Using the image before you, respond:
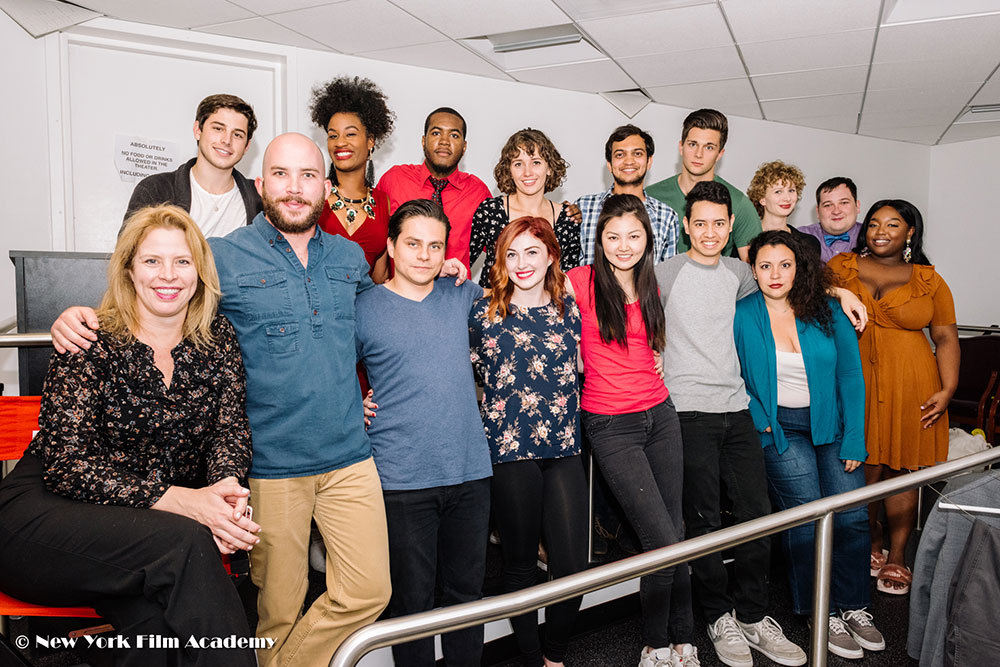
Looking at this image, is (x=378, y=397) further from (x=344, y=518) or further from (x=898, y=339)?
(x=898, y=339)

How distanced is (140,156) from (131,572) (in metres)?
3.62

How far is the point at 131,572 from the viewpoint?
145 centimetres

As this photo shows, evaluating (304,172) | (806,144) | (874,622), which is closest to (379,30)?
(304,172)

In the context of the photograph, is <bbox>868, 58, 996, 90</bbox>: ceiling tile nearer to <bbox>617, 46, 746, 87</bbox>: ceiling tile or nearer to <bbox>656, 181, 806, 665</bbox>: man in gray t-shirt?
<bbox>617, 46, 746, 87</bbox>: ceiling tile

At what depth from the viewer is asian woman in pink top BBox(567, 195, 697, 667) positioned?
232 cm

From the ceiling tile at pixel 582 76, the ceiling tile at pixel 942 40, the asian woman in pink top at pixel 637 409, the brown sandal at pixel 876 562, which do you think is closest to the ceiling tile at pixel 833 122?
the ceiling tile at pixel 942 40

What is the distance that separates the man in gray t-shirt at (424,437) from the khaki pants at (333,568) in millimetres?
84

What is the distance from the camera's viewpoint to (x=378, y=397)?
207cm

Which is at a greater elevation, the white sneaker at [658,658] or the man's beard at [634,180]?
the man's beard at [634,180]

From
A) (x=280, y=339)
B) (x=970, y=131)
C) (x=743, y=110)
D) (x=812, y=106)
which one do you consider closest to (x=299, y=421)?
(x=280, y=339)

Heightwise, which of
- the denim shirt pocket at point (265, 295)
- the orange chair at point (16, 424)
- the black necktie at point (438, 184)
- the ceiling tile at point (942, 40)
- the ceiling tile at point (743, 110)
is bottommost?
the orange chair at point (16, 424)

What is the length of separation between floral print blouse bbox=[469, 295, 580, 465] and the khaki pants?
1.52 ft

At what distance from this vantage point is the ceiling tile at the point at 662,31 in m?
3.80

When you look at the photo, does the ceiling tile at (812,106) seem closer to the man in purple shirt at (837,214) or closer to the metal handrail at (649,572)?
the man in purple shirt at (837,214)
